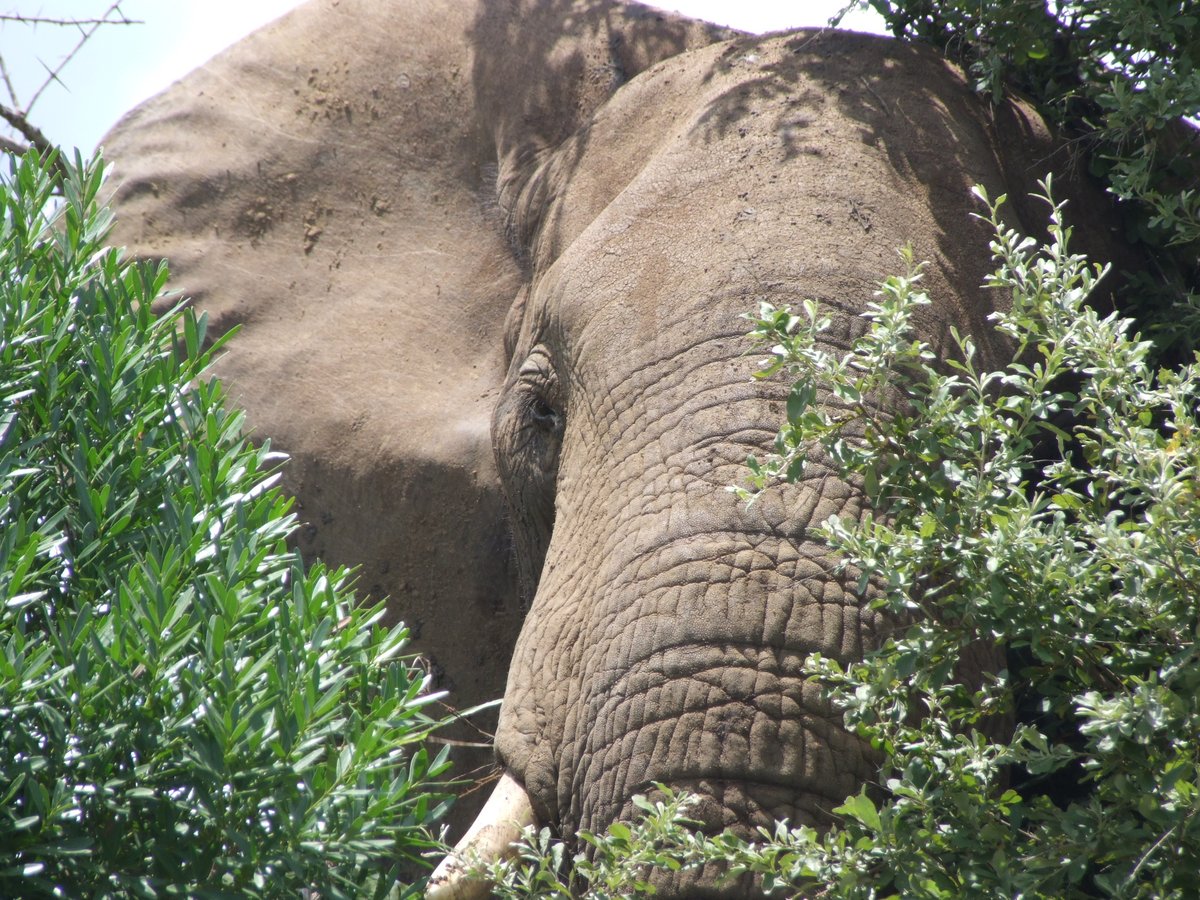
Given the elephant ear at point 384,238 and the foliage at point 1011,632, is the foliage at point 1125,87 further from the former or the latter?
the foliage at point 1011,632

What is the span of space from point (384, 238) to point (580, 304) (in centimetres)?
129

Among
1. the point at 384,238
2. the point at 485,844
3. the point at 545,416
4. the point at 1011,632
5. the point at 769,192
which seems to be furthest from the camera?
the point at 384,238

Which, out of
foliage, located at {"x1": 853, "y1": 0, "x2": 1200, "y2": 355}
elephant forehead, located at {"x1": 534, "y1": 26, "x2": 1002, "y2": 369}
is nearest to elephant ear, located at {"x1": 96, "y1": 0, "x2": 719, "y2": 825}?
elephant forehead, located at {"x1": 534, "y1": 26, "x2": 1002, "y2": 369}

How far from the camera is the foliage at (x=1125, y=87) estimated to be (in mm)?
3094

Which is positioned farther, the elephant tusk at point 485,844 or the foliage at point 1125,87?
the foliage at point 1125,87

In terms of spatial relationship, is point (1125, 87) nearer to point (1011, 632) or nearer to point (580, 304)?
point (580, 304)

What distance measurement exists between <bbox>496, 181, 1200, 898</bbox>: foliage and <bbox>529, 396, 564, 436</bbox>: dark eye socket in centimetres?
Answer: 130

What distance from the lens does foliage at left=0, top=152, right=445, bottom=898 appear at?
72.9 inches

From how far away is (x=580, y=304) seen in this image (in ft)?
10.6

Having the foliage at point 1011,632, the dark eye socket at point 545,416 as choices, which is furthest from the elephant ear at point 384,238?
the foliage at point 1011,632

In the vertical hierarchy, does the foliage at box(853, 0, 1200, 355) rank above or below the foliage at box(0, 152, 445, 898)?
above

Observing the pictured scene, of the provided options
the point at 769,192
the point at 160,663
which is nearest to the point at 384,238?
the point at 769,192

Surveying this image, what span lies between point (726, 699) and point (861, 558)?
47cm

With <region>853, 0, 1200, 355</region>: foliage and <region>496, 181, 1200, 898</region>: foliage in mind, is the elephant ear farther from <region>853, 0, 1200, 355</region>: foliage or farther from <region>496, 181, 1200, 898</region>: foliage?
<region>496, 181, 1200, 898</region>: foliage
